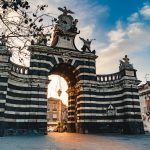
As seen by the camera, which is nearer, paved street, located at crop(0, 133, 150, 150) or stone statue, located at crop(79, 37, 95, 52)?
paved street, located at crop(0, 133, 150, 150)

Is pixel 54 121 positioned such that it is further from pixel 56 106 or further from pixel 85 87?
pixel 85 87

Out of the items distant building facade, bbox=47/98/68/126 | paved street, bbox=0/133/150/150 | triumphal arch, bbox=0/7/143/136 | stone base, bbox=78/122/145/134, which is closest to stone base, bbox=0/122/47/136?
triumphal arch, bbox=0/7/143/136

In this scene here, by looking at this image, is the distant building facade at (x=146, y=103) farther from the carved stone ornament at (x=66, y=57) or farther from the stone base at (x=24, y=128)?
the stone base at (x=24, y=128)

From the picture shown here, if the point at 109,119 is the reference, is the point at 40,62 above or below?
above

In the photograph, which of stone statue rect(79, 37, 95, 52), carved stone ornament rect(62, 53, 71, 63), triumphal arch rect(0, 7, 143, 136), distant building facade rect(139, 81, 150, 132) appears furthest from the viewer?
distant building facade rect(139, 81, 150, 132)

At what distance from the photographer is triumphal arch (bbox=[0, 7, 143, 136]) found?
80.3 ft

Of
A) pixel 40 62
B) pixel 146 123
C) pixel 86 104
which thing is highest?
pixel 40 62

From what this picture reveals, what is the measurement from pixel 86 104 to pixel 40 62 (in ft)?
25.1

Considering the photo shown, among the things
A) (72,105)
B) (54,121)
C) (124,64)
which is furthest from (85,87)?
(54,121)

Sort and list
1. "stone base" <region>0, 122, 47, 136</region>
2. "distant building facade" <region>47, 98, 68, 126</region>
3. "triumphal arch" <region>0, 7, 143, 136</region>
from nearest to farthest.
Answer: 1. "stone base" <region>0, 122, 47, 136</region>
2. "triumphal arch" <region>0, 7, 143, 136</region>
3. "distant building facade" <region>47, 98, 68, 126</region>

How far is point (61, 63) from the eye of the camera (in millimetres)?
28281

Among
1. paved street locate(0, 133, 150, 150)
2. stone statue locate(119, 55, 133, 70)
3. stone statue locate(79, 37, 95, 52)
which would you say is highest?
stone statue locate(79, 37, 95, 52)

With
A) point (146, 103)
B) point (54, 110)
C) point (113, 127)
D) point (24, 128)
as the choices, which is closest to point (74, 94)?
point (113, 127)

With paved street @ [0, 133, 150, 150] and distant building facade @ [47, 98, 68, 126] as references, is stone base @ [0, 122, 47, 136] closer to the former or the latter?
paved street @ [0, 133, 150, 150]
